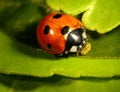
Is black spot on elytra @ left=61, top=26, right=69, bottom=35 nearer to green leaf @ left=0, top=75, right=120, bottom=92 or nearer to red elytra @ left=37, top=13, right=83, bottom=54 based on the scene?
red elytra @ left=37, top=13, right=83, bottom=54

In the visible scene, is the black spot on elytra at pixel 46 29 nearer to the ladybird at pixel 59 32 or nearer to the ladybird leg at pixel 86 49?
the ladybird at pixel 59 32

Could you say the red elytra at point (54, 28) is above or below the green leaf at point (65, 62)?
above

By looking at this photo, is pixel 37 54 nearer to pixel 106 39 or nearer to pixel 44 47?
pixel 44 47

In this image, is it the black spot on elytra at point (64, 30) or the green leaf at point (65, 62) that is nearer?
the green leaf at point (65, 62)

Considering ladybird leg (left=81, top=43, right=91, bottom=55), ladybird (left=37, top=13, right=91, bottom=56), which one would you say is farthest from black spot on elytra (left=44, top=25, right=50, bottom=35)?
ladybird leg (left=81, top=43, right=91, bottom=55)

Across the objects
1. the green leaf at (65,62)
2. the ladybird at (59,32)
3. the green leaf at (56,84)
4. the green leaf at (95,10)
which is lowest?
the green leaf at (56,84)

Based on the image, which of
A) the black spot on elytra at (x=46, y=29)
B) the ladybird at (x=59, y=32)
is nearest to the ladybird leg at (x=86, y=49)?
the ladybird at (x=59, y=32)

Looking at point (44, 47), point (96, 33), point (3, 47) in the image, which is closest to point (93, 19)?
point (96, 33)
